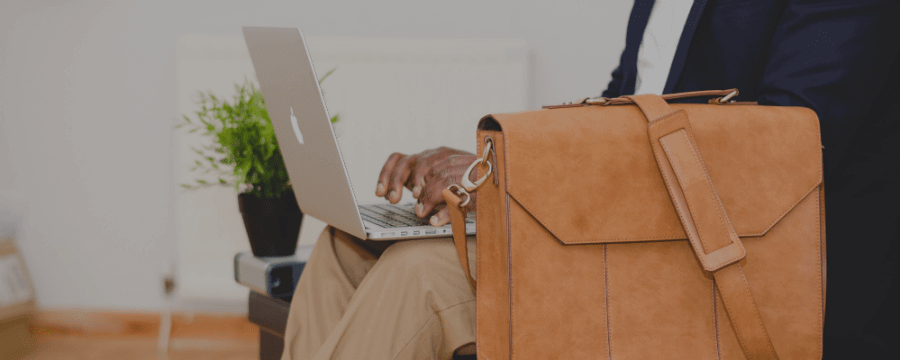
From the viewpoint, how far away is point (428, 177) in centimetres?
75

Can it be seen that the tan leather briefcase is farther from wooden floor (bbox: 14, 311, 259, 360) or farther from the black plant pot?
wooden floor (bbox: 14, 311, 259, 360)

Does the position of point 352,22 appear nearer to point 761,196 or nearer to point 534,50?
point 534,50

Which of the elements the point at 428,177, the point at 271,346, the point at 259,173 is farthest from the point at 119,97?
the point at 428,177

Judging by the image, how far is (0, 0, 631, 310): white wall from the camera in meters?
1.76

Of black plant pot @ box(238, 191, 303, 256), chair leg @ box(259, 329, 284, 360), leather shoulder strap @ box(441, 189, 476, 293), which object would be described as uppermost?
leather shoulder strap @ box(441, 189, 476, 293)

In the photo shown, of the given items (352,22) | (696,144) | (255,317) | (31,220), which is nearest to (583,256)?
(696,144)

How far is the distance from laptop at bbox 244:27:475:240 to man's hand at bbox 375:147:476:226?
0.03m

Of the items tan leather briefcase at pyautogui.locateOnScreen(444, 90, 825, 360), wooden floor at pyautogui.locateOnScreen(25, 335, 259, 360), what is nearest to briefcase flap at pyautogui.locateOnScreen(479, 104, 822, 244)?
tan leather briefcase at pyautogui.locateOnScreen(444, 90, 825, 360)

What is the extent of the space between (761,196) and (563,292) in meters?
0.20

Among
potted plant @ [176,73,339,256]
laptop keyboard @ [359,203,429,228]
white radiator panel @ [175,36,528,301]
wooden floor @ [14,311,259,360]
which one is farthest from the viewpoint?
wooden floor @ [14,311,259,360]

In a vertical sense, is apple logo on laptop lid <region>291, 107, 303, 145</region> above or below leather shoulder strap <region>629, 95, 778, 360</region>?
above

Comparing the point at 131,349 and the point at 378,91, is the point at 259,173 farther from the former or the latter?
the point at 131,349

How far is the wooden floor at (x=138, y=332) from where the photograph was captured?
1.88 meters

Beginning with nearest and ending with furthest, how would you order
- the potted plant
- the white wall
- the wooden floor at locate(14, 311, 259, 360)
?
the potted plant, the white wall, the wooden floor at locate(14, 311, 259, 360)
